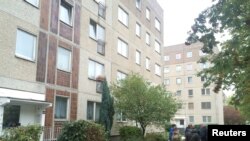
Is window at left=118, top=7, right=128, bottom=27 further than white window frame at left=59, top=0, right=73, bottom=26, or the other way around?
window at left=118, top=7, right=128, bottom=27

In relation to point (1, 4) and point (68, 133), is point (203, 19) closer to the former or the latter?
point (68, 133)

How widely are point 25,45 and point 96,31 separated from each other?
8067 mm

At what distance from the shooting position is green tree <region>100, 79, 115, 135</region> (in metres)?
20.9

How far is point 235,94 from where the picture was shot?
754 inches

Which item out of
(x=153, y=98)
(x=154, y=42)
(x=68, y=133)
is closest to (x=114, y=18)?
(x=153, y=98)

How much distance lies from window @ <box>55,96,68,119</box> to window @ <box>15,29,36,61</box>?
10.8 ft

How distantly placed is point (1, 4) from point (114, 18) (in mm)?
12807

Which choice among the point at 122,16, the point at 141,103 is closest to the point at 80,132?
the point at 141,103

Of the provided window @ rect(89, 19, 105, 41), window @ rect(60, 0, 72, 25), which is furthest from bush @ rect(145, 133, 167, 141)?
window @ rect(60, 0, 72, 25)

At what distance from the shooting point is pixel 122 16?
28984mm

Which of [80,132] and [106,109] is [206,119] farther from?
[80,132]

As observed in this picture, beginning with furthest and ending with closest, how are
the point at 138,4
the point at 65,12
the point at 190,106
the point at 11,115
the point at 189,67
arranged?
the point at 189,67 < the point at 190,106 < the point at 138,4 < the point at 65,12 < the point at 11,115

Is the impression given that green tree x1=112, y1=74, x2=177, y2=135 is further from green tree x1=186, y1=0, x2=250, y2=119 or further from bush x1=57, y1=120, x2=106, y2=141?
bush x1=57, y1=120, x2=106, y2=141

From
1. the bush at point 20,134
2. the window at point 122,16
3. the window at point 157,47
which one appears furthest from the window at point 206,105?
the bush at point 20,134
